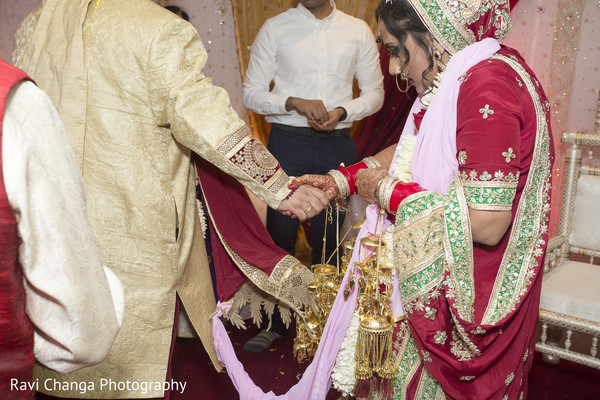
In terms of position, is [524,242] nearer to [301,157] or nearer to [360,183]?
[360,183]

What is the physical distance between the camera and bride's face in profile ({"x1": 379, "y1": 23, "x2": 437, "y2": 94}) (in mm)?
1642

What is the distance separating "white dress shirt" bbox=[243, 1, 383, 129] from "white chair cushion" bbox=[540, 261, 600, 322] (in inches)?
58.4

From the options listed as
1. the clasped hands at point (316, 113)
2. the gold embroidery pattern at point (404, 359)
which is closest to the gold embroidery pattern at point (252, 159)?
the gold embroidery pattern at point (404, 359)

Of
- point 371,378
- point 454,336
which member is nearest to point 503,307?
point 454,336

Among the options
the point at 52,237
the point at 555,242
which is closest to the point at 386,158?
the point at 555,242

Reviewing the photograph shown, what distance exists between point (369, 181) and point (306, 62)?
72.1 inches

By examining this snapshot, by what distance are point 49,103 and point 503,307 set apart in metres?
1.28

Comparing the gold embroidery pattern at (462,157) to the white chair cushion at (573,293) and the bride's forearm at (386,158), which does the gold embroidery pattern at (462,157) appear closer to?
the bride's forearm at (386,158)

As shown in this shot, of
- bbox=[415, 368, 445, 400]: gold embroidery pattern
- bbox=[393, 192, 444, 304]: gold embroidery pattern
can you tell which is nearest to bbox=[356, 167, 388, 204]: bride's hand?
bbox=[393, 192, 444, 304]: gold embroidery pattern

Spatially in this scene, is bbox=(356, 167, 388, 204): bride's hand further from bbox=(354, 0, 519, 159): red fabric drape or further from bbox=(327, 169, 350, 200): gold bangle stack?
bbox=(354, 0, 519, 159): red fabric drape

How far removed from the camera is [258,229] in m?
2.12

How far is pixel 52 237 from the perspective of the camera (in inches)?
33.4

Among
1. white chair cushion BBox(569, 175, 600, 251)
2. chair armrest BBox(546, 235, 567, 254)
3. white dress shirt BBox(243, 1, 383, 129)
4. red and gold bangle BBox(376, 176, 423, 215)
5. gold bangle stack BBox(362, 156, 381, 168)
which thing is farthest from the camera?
white dress shirt BBox(243, 1, 383, 129)

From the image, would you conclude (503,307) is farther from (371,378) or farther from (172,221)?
(172,221)
